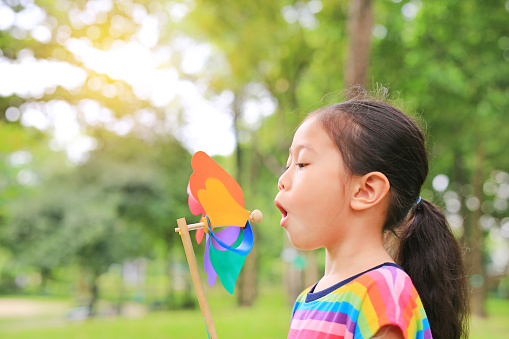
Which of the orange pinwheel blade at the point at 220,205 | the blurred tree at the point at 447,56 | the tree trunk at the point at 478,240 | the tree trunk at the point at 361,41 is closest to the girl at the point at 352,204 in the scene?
the orange pinwheel blade at the point at 220,205

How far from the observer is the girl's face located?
106 cm

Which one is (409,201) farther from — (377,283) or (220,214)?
(220,214)

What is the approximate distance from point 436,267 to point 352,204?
342 mm

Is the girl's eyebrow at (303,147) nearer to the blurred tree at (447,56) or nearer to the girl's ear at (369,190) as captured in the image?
the girl's ear at (369,190)

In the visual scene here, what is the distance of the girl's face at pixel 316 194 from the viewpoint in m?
1.06

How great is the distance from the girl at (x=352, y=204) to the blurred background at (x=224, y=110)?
0.53 m

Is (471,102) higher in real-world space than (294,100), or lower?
lower

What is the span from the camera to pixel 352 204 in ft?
3.44

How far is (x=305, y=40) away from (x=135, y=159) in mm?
6188

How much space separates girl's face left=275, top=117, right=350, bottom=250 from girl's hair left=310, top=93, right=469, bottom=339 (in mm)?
28

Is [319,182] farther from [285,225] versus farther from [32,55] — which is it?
[32,55]

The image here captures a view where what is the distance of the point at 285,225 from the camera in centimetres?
111

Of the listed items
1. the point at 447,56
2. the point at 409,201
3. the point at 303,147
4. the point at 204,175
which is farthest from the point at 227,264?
the point at 447,56

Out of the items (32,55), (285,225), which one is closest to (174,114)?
(32,55)
